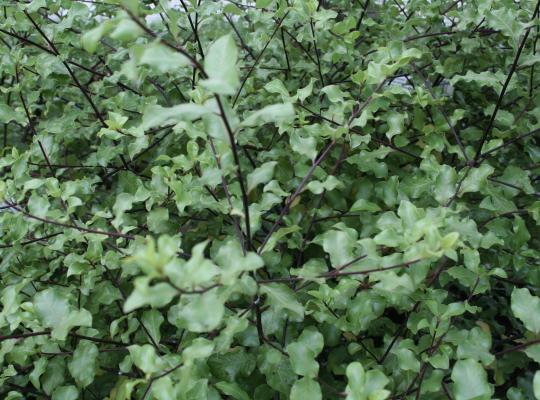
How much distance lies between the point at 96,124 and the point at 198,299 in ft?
3.86

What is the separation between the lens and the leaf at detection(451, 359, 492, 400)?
100 centimetres

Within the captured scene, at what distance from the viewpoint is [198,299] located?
0.79 m

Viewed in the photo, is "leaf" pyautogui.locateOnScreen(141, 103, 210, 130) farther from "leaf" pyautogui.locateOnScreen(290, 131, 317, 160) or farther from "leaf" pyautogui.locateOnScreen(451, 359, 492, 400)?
"leaf" pyautogui.locateOnScreen(451, 359, 492, 400)

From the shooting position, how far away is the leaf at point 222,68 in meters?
0.71

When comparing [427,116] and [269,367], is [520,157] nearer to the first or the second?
[427,116]

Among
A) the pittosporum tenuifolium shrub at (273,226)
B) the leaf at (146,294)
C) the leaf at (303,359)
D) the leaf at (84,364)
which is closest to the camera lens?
the leaf at (146,294)

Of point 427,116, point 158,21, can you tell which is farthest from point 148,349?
point 158,21

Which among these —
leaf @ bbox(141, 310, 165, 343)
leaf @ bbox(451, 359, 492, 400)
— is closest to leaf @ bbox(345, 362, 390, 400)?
leaf @ bbox(451, 359, 492, 400)

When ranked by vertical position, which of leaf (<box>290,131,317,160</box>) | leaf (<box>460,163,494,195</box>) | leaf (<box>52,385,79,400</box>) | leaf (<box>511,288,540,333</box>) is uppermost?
leaf (<box>290,131,317,160</box>)

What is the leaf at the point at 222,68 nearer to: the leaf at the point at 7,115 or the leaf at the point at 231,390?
the leaf at the point at 231,390

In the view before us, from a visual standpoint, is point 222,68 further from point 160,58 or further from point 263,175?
point 263,175

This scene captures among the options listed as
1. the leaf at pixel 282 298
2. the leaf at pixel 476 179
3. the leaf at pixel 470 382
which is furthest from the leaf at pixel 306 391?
the leaf at pixel 476 179

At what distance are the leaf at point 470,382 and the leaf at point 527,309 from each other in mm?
177

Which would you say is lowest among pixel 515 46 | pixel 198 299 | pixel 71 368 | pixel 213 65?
pixel 71 368
